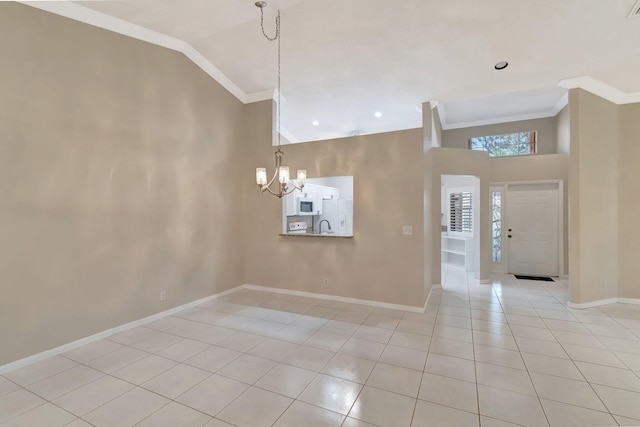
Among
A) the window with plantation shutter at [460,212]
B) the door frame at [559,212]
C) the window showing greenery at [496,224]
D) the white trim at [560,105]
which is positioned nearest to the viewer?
the white trim at [560,105]

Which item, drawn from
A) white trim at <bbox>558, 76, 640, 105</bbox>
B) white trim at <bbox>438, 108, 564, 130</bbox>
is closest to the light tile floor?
white trim at <bbox>558, 76, 640, 105</bbox>

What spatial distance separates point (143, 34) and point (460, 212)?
7423 millimetres

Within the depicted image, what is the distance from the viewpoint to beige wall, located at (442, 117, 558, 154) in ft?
22.6

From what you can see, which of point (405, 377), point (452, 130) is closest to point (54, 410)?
point (405, 377)

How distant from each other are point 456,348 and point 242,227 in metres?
4.00

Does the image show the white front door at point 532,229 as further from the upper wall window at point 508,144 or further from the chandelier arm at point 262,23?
the chandelier arm at point 262,23

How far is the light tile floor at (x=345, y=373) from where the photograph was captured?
6.89 feet

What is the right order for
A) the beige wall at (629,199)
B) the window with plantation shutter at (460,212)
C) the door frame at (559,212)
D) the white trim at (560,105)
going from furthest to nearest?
the window with plantation shutter at (460,212)
the door frame at (559,212)
the white trim at (560,105)
the beige wall at (629,199)

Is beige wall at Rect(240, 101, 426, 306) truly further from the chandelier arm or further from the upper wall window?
the upper wall window

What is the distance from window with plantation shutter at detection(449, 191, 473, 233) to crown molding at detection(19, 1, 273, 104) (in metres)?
5.33

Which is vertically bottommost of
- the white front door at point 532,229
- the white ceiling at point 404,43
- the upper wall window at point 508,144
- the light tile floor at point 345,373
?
the light tile floor at point 345,373

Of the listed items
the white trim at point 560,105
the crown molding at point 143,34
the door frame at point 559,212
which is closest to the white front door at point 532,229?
the door frame at point 559,212

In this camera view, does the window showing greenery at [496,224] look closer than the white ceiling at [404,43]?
No

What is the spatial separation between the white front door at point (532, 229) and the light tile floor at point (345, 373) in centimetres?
245
